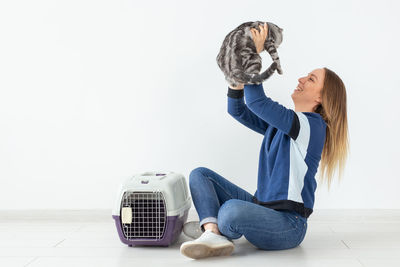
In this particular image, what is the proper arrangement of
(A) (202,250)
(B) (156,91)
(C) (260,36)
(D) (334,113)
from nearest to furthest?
(A) (202,250) → (C) (260,36) → (D) (334,113) → (B) (156,91)

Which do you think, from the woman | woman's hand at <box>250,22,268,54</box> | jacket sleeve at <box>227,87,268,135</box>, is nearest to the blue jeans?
the woman

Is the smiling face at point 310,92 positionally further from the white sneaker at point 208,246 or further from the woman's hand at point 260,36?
the white sneaker at point 208,246

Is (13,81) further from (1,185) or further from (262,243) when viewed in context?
(262,243)

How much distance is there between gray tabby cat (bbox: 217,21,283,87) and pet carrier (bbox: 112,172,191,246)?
46cm

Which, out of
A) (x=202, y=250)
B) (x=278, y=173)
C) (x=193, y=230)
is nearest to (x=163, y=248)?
(x=193, y=230)

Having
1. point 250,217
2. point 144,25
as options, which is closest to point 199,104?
point 144,25

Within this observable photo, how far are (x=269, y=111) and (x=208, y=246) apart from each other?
1.56 ft

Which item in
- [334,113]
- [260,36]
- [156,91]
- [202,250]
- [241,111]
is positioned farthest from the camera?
[156,91]

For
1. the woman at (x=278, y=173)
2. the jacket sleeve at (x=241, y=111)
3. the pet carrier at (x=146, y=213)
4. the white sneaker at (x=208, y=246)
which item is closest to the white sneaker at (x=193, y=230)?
the woman at (x=278, y=173)

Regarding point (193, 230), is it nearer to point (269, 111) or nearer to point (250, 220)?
point (250, 220)

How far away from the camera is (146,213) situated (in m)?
1.82

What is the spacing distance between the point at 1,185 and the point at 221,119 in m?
1.06

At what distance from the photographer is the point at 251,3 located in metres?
2.36

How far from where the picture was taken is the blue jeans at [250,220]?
168 centimetres
